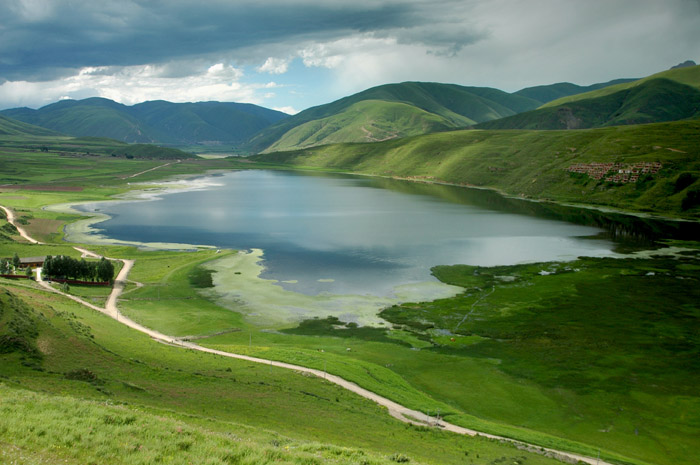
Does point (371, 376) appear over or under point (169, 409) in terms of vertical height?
under

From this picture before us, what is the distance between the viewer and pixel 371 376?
42.9 m

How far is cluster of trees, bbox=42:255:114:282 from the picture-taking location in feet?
238

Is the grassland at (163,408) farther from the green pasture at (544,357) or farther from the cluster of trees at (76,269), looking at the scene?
the cluster of trees at (76,269)

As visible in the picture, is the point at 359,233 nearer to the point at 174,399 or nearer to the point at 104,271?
the point at 104,271

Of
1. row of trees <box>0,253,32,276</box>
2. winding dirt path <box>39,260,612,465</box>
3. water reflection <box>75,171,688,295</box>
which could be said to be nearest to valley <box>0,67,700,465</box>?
winding dirt path <box>39,260,612,465</box>

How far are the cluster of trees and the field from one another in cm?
532

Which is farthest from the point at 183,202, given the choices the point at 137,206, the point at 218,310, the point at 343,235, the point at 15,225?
the point at 218,310

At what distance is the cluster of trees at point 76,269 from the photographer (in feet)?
238

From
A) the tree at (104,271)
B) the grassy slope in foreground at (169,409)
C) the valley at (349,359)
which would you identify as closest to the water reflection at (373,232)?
the valley at (349,359)

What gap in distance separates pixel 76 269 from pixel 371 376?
176ft

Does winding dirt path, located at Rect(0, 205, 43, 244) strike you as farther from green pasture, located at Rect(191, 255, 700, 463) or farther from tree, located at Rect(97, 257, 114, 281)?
green pasture, located at Rect(191, 255, 700, 463)

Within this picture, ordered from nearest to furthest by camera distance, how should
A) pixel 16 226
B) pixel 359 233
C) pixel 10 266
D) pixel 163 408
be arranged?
pixel 163 408 < pixel 10 266 < pixel 16 226 < pixel 359 233

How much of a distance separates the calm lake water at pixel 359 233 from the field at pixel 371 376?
13.4 meters

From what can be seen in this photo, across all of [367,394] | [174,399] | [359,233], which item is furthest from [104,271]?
[359,233]
